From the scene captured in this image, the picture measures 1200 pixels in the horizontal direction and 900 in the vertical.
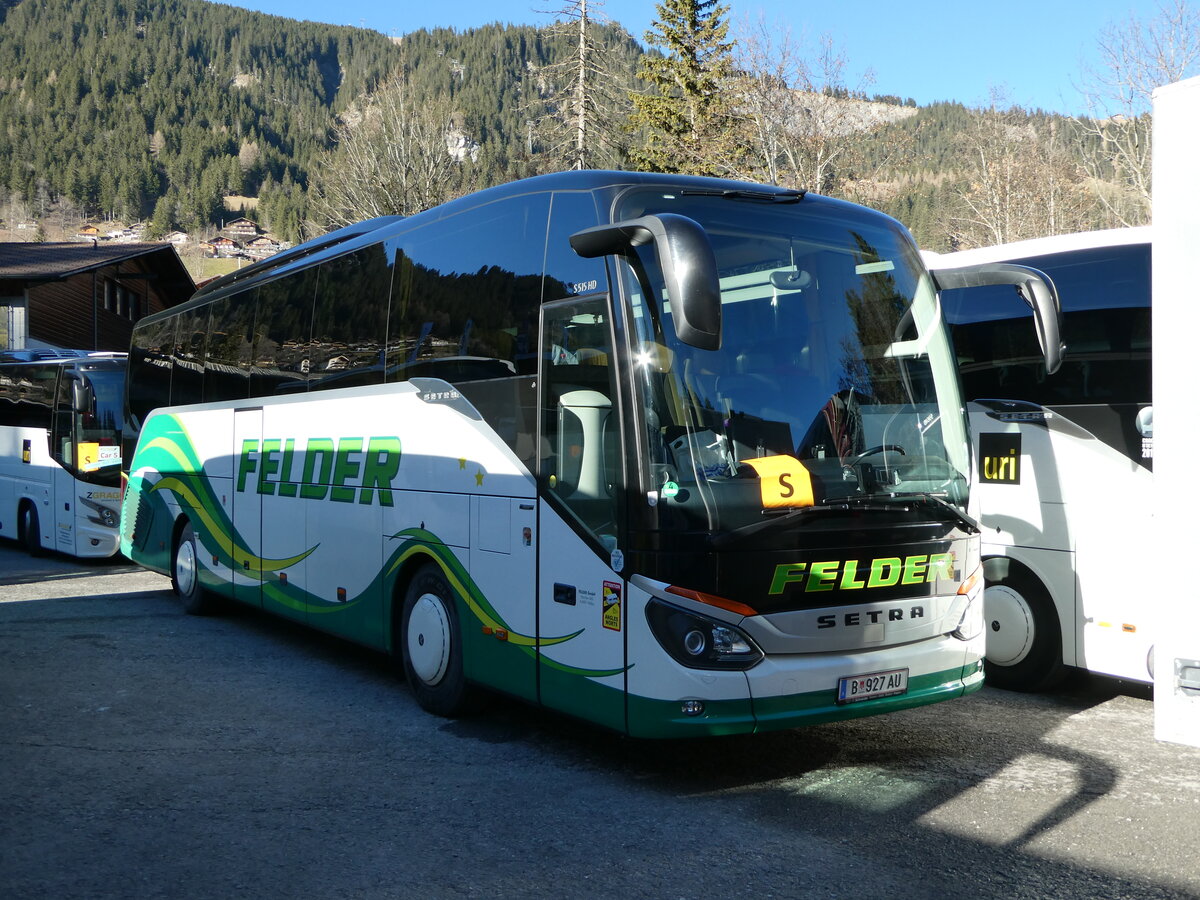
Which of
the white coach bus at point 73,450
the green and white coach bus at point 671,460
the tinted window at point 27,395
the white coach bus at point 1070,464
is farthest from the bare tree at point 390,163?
the white coach bus at point 1070,464

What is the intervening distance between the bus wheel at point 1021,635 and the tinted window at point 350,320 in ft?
14.9

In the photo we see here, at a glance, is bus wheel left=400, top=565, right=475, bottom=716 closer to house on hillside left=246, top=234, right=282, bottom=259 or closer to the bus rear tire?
the bus rear tire

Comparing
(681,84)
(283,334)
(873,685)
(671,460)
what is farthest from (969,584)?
(681,84)

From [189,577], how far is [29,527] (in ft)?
25.1

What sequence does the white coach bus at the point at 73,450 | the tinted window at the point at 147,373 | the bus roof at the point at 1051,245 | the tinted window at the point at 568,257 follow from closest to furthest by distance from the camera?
the tinted window at the point at 568,257
the bus roof at the point at 1051,245
the tinted window at the point at 147,373
the white coach bus at the point at 73,450

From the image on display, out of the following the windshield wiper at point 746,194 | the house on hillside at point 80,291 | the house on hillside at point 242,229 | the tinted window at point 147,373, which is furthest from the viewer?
the house on hillside at point 242,229

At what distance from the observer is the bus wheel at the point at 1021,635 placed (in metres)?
7.50

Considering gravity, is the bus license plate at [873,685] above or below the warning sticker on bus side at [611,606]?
below

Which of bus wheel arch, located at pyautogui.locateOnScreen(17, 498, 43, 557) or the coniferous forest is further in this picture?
the coniferous forest

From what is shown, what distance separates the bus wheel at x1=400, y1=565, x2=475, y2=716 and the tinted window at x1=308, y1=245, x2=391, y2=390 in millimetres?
1560

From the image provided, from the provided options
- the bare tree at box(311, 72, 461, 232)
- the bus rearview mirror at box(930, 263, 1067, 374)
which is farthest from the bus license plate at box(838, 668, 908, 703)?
the bare tree at box(311, 72, 461, 232)

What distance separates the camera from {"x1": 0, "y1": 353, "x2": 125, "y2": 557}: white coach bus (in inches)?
623

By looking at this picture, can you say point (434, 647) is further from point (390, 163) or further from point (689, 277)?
point (390, 163)

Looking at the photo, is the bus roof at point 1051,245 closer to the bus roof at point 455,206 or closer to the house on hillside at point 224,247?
the bus roof at point 455,206
